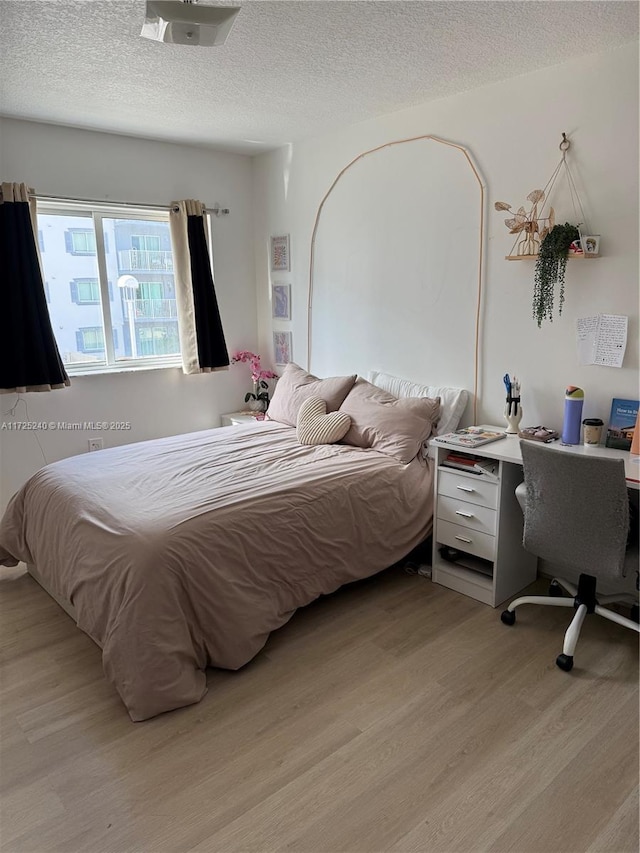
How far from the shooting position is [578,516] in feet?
7.22

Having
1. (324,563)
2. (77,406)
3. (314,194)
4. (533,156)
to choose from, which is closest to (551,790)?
(324,563)

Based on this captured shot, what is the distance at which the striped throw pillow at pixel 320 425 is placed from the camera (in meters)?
3.37

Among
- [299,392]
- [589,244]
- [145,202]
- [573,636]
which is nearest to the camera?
[573,636]

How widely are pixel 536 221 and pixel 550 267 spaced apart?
0.93 ft

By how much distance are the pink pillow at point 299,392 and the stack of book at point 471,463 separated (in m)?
0.92

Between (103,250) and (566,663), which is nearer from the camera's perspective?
(566,663)

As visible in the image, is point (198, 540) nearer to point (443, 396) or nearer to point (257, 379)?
point (443, 396)

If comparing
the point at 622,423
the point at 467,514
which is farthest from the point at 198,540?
the point at 622,423

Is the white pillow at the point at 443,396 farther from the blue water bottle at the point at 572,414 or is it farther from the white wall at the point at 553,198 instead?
the blue water bottle at the point at 572,414

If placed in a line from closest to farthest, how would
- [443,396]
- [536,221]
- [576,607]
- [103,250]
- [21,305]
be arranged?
[576,607]
[536,221]
[443,396]
[21,305]
[103,250]

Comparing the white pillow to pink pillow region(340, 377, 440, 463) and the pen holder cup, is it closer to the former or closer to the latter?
pink pillow region(340, 377, 440, 463)

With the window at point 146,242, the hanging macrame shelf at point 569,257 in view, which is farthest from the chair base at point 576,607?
the window at point 146,242

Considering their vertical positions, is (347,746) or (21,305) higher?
(21,305)

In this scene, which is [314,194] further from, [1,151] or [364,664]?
[364,664]
